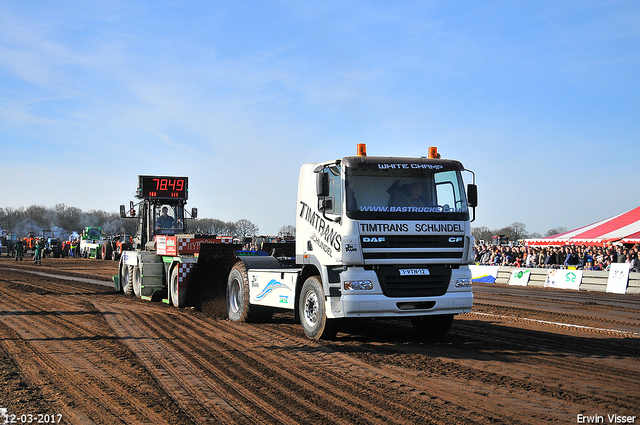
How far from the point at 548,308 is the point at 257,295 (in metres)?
8.42

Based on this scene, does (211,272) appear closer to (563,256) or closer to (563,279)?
(563,279)

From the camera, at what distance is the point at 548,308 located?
1556 centimetres

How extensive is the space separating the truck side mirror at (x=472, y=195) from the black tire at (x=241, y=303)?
5.01 metres

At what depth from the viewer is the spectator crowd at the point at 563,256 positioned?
2270cm

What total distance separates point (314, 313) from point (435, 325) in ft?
7.49

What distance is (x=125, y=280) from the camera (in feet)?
63.3

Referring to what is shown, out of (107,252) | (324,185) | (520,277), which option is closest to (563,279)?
(520,277)

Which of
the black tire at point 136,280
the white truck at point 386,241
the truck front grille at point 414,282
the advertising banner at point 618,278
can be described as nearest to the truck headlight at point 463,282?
the white truck at point 386,241

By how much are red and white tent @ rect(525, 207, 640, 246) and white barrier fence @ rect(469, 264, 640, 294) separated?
7794 millimetres

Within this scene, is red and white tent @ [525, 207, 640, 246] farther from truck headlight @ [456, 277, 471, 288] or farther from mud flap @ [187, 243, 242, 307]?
truck headlight @ [456, 277, 471, 288]

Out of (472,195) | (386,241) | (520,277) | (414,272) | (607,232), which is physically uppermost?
(472,195)

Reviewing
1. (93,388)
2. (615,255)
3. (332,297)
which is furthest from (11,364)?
(615,255)

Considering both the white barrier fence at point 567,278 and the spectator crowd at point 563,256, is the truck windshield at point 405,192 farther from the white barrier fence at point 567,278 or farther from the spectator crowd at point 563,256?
the spectator crowd at point 563,256

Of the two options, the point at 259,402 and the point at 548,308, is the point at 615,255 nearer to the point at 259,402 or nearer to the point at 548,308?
the point at 548,308
